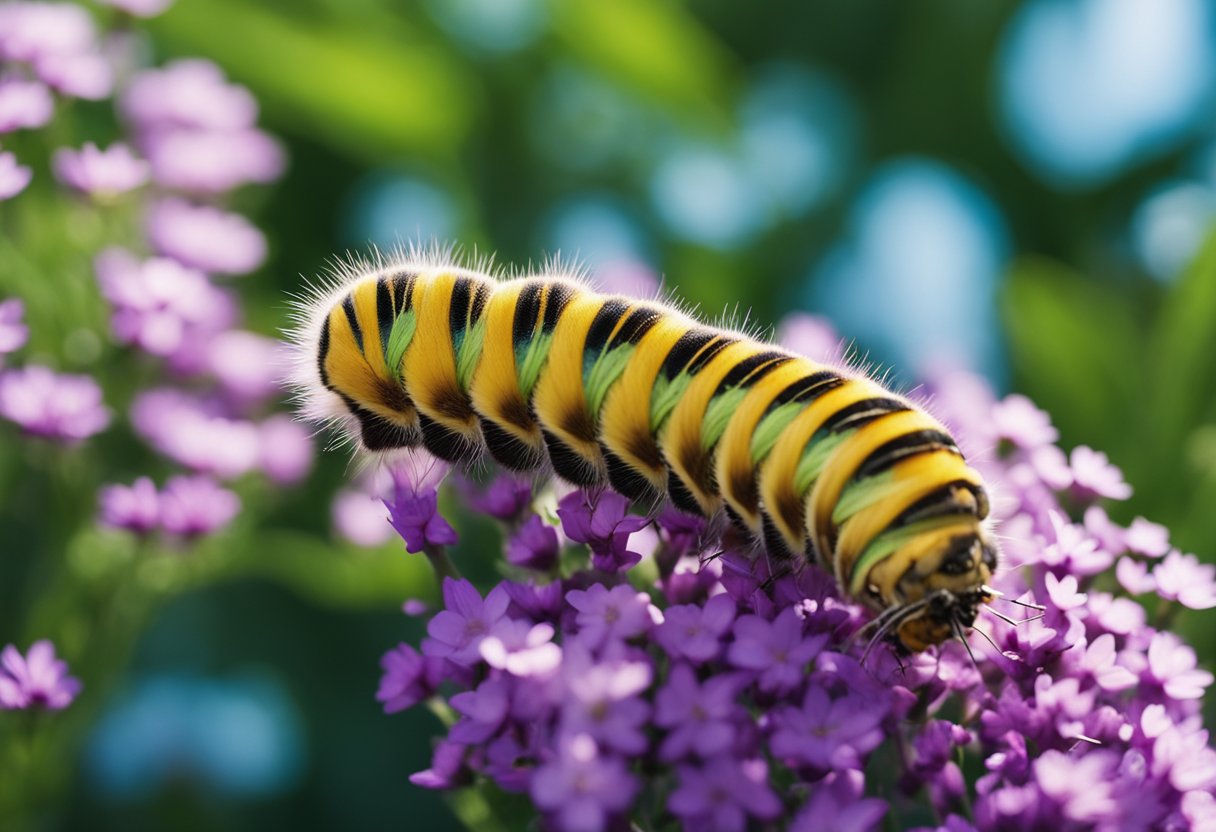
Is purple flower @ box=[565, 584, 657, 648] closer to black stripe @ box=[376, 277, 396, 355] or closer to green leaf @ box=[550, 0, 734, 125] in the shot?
black stripe @ box=[376, 277, 396, 355]

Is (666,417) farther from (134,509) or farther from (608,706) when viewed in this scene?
(134,509)

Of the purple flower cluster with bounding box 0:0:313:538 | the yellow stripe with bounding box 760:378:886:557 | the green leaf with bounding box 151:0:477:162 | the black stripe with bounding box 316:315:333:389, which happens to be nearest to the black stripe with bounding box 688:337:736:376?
the yellow stripe with bounding box 760:378:886:557

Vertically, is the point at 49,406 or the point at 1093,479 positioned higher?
the point at 1093,479

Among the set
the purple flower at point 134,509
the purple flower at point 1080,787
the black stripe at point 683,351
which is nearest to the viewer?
the purple flower at point 1080,787

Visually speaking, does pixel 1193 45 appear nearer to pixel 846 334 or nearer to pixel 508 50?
pixel 846 334

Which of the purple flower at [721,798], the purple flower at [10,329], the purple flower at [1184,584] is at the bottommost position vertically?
the purple flower at [10,329]

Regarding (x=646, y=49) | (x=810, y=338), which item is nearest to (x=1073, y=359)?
(x=810, y=338)

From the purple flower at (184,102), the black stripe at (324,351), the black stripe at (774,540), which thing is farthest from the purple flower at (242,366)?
the black stripe at (774,540)

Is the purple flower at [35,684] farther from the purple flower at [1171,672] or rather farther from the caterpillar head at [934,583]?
the purple flower at [1171,672]
